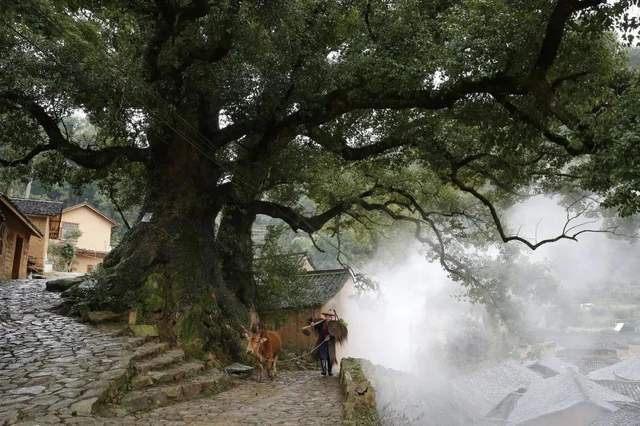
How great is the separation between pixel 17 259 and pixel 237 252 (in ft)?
45.7

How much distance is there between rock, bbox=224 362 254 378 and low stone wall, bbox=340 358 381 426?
2.79 m

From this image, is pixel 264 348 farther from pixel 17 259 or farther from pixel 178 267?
pixel 17 259

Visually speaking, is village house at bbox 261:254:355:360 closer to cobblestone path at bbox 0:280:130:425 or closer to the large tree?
the large tree

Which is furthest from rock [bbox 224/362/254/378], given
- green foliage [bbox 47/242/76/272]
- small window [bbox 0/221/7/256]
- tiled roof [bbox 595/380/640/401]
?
tiled roof [bbox 595/380/640/401]

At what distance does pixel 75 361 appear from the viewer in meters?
8.22

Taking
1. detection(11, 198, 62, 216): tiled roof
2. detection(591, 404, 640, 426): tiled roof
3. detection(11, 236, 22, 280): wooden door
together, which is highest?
detection(11, 198, 62, 216): tiled roof

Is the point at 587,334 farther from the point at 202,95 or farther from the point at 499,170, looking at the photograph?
the point at 202,95

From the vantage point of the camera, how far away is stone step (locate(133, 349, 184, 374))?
28.7 feet

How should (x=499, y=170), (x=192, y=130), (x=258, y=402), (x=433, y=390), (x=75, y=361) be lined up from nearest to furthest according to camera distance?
(x=75, y=361) → (x=258, y=402) → (x=192, y=130) → (x=499, y=170) → (x=433, y=390)

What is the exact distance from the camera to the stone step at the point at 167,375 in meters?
8.23

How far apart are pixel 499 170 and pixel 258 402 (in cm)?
954

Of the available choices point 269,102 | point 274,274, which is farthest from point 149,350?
point 274,274

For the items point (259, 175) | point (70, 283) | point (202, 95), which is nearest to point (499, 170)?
point (259, 175)

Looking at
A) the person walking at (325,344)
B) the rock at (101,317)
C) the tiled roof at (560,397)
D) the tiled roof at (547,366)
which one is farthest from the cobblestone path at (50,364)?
the tiled roof at (547,366)
